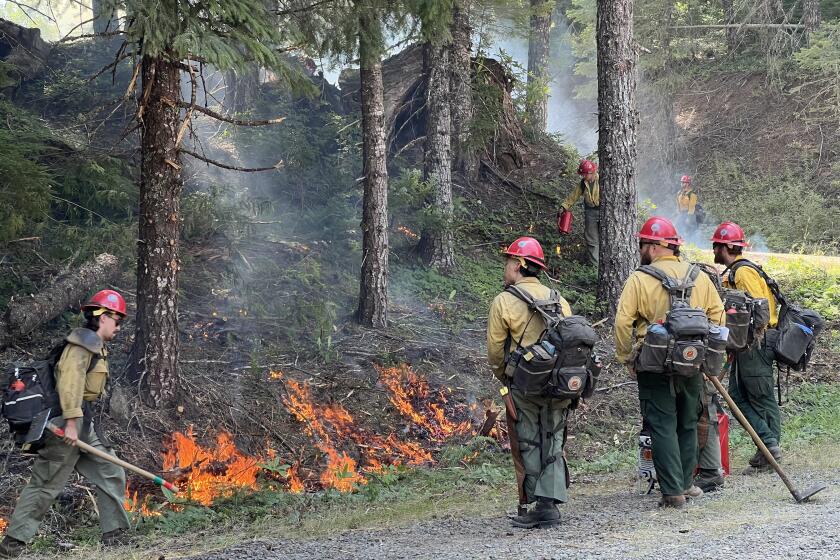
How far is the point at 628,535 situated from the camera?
19.0ft

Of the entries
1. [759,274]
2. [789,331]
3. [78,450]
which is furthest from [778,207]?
[78,450]

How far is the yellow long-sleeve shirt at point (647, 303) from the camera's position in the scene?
6.59 meters

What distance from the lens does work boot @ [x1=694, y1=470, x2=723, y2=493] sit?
7266 mm

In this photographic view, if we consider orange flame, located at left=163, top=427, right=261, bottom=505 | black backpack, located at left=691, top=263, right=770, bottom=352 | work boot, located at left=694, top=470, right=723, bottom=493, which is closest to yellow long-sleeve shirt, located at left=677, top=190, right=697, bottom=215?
black backpack, located at left=691, top=263, right=770, bottom=352

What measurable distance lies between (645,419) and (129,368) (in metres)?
5.34

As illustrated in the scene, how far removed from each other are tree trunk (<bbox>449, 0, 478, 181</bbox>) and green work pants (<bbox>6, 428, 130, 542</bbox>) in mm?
11121

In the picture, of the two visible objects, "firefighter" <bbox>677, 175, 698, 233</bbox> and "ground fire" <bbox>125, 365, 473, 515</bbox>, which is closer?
"ground fire" <bbox>125, 365, 473, 515</bbox>

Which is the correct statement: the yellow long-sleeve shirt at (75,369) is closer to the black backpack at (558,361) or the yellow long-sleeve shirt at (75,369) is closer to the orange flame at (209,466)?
the orange flame at (209,466)

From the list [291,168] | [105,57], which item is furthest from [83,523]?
[105,57]

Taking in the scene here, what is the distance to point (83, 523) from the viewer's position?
24.4 ft

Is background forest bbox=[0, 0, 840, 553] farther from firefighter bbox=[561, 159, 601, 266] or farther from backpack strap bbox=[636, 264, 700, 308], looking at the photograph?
backpack strap bbox=[636, 264, 700, 308]

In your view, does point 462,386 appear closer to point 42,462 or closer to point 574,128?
point 42,462

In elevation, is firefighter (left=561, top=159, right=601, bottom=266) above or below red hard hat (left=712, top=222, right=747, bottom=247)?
above

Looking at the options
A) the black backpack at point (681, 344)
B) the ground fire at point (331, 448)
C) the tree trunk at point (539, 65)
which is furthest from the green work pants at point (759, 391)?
the tree trunk at point (539, 65)
